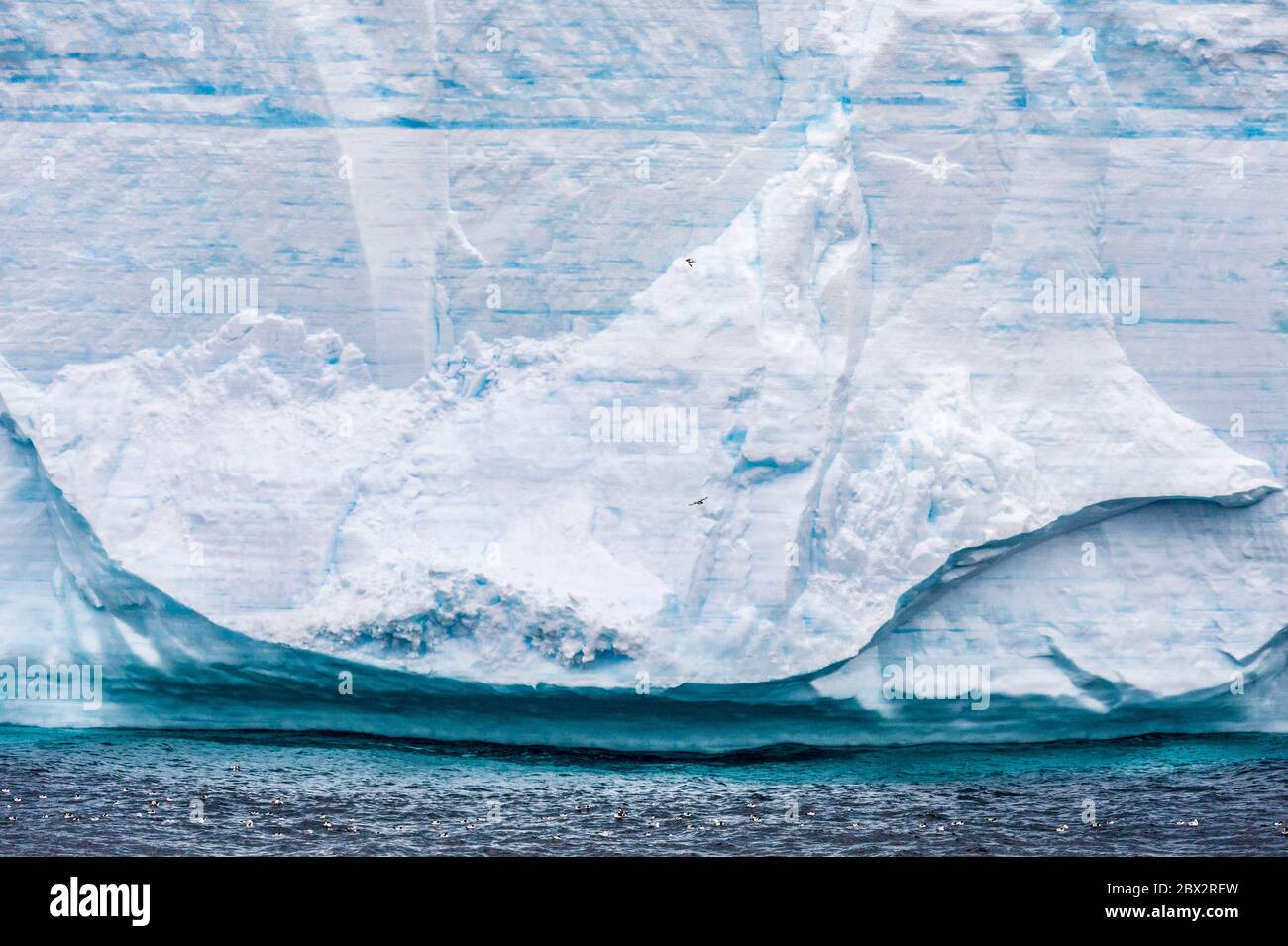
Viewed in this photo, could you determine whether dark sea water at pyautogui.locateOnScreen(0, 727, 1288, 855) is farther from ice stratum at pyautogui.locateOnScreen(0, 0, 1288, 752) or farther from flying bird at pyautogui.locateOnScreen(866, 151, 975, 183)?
flying bird at pyautogui.locateOnScreen(866, 151, 975, 183)

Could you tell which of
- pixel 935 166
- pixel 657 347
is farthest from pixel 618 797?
pixel 935 166

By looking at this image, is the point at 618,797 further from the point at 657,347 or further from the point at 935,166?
the point at 935,166

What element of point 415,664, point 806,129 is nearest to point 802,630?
point 415,664

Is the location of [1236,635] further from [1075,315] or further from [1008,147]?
[1008,147]

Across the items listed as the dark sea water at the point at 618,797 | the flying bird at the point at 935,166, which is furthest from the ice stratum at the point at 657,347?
the dark sea water at the point at 618,797

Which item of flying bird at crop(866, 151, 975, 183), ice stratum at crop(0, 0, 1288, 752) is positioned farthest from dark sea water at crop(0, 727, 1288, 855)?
flying bird at crop(866, 151, 975, 183)
